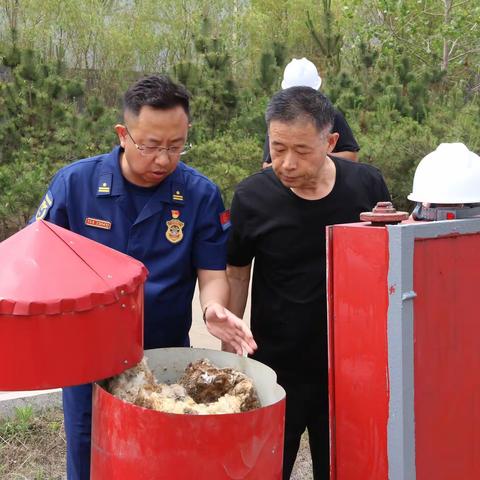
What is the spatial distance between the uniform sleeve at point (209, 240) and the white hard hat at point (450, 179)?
58 centimetres

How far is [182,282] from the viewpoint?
237 cm

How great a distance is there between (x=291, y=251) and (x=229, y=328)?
40 centimetres

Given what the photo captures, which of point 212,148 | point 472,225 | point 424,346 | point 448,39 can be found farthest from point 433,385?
point 448,39

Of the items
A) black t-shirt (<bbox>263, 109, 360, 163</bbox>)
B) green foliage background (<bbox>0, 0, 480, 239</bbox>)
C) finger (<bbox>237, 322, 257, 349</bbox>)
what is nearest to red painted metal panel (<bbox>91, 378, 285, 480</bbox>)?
finger (<bbox>237, 322, 257, 349</bbox>)

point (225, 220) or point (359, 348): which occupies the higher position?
point (225, 220)

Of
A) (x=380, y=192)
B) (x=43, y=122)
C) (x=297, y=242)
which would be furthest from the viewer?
(x=43, y=122)

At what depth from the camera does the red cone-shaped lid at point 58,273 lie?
5.37ft

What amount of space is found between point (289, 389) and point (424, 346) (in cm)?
70

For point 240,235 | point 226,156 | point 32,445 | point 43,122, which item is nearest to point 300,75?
point 240,235

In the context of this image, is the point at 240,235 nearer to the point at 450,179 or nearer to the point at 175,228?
the point at 175,228

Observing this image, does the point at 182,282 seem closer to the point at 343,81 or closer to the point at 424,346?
the point at 424,346

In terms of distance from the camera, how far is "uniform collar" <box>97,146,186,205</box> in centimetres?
230

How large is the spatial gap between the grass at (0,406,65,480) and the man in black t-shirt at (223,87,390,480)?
1252 mm

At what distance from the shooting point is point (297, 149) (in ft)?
7.54
